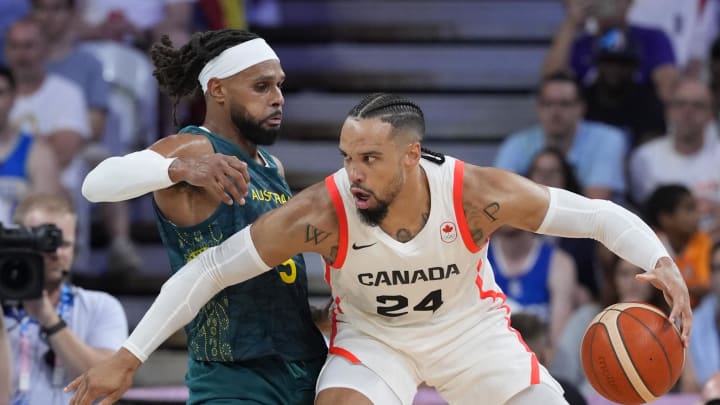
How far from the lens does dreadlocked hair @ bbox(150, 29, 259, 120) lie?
4316mm

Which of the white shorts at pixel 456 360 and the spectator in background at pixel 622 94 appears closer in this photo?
the white shorts at pixel 456 360

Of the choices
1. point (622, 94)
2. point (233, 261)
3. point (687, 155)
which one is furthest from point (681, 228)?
point (233, 261)

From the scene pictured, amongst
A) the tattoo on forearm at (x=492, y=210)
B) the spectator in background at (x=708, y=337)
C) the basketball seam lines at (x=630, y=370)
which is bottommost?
the spectator in background at (x=708, y=337)

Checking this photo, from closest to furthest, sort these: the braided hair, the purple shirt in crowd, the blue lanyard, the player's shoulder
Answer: the braided hair, the player's shoulder, the blue lanyard, the purple shirt in crowd

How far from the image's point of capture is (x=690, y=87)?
760cm

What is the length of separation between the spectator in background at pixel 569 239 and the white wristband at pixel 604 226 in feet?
10.3

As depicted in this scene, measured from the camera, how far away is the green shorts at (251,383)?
13.1 feet

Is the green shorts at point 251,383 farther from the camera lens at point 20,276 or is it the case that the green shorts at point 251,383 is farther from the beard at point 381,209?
the camera lens at point 20,276

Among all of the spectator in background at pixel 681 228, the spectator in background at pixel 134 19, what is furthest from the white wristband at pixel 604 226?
the spectator in background at pixel 134 19

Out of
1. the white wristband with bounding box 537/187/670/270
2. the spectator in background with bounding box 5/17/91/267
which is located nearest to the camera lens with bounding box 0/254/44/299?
the white wristband with bounding box 537/187/670/270

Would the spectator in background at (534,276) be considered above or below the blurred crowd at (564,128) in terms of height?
below

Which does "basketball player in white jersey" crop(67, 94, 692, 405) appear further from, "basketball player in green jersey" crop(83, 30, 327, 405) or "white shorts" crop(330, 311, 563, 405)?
"basketball player in green jersey" crop(83, 30, 327, 405)

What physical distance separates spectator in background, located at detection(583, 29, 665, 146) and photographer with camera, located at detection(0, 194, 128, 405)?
13.3 feet

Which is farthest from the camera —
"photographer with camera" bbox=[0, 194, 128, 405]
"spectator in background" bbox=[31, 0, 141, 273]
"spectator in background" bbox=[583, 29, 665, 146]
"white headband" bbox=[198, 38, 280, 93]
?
"spectator in background" bbox=[583, 29, 665, 146]
